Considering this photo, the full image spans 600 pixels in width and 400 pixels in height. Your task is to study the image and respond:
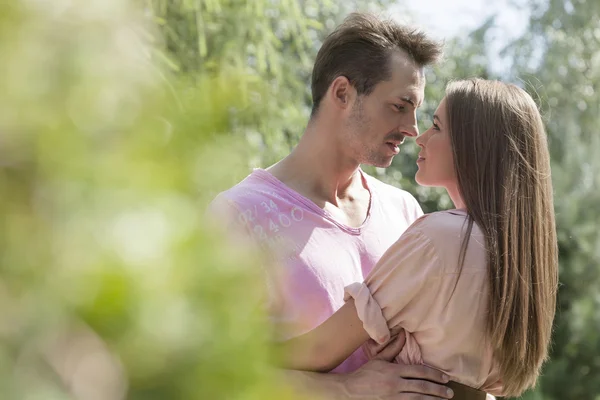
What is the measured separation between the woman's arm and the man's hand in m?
0.07

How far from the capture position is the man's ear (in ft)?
9.83

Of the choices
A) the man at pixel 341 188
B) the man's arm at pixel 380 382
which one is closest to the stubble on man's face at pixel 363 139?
the man at pixel 341 188

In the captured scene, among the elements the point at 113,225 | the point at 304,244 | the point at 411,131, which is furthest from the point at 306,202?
the point at 113,225

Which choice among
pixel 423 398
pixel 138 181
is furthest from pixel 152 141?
pixel 423 398

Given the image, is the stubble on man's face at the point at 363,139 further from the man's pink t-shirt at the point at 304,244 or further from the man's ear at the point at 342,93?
the man's pink t-shirt at the point at 304,244

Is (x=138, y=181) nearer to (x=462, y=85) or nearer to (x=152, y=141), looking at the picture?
(x=152, y=141)

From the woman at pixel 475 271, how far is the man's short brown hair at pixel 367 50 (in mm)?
613

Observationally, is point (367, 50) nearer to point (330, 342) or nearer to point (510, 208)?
point (510, 208)

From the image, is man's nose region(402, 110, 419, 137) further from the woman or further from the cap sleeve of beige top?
the cap sleeve of beige top

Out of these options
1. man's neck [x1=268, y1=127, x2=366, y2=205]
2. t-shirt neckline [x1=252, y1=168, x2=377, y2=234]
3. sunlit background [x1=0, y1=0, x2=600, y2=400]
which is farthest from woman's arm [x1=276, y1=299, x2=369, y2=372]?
sunlit background [x1=0, y1=0, x2=600, y2=400]

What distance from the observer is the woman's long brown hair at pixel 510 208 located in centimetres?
222

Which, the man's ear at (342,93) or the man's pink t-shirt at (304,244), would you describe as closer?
the man's pink t-shirt at (304,244)

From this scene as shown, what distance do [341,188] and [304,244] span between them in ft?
1.32

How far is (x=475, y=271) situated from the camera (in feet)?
7.22
